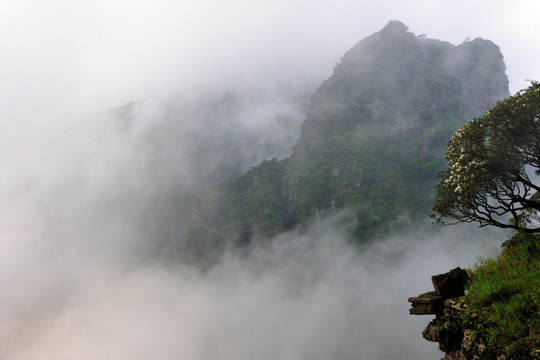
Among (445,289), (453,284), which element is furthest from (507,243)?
(445,289)

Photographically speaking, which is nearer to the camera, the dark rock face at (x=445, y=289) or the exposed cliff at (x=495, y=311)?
the exposed cliff at (x=495, y=311)

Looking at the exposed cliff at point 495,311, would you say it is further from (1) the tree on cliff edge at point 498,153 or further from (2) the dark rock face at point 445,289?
(1) the tree on cliff edge at point 498,153

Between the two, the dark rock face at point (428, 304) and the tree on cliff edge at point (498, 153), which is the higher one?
the tree on cliff edge at point (498, 153)

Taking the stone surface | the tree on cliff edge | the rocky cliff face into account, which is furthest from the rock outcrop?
the rocky cliff face

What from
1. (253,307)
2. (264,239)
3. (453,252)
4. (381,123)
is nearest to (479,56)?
(381,123)

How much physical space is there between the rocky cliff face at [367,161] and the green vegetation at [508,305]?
121m

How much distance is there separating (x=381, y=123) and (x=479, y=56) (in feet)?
218

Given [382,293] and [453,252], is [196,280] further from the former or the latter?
[453,252]

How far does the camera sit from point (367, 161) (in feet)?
525

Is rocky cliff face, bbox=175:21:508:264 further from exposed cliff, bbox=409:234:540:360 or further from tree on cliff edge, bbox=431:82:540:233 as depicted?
exposed cliff, bbox=409:234:540:360

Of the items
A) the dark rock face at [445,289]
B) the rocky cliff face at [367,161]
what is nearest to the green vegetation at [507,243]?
the dark rock face at [445,289]

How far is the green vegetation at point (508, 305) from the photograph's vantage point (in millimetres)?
11477

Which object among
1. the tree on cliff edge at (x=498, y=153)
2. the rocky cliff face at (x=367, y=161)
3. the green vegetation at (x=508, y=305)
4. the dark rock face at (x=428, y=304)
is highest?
the rocky cliff face at (x=367, y=161)

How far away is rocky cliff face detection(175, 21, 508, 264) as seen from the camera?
481 feet
